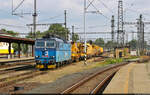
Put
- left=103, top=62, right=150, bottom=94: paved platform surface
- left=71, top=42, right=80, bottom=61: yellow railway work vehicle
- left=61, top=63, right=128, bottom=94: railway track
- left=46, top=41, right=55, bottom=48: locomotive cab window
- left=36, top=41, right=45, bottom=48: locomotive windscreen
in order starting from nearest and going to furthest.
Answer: left=103, top=62, right=150, bottom=94: paved platform surface
left=61, top=63, right=128, bottom=94: railway track
left=46, top=41, right=55, bottom=48: locomotive cab window
left=36, top=41, right=45, bottom=48: locomotive windscreen
left=71, top=42, right=80, bottom=61: yellow railway work vehicle

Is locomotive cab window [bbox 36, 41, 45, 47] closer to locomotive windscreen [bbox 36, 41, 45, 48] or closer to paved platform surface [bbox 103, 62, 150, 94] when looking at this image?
locomotive windscreen [bbox 36, 41, 45, 48]

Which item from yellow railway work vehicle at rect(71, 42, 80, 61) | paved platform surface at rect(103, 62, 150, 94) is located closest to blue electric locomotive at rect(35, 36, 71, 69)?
paved platform surface at rect(103, 62, 150, 94)

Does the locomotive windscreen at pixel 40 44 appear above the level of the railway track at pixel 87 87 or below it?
above

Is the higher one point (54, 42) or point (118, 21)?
point (118, 21)

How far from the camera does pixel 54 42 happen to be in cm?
2300

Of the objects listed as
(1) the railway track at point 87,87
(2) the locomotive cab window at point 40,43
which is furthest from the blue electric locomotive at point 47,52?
(1) the railway track at point 87,87

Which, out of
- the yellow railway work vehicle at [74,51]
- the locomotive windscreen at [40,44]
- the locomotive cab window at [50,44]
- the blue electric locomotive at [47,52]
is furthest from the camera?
the yellow railway work vehicle at [74,51]

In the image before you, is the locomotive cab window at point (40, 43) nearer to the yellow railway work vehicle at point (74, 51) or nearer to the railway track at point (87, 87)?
the railway track at point (87, 87)

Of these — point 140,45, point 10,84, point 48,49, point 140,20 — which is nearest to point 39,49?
point 48,49

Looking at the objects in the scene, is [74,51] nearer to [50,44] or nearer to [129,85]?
[50,44]

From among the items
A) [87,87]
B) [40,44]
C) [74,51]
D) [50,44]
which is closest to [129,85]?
[87,87]

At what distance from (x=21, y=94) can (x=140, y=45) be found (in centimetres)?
5215

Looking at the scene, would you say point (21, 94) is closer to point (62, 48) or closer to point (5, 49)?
point (62, 48)

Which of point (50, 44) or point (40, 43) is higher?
point (40, 43)
